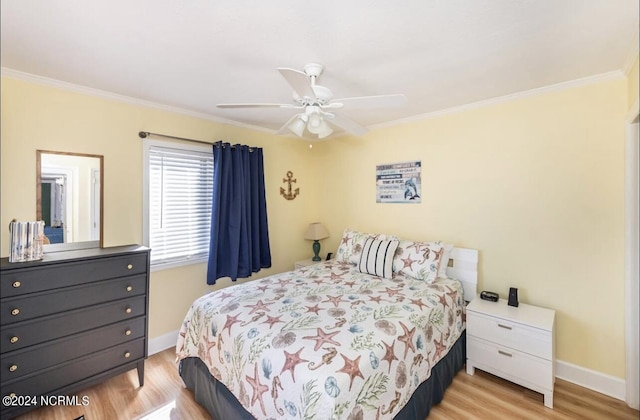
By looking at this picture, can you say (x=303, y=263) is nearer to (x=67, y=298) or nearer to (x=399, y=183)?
(x=399, y=183)

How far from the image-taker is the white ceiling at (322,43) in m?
1.34

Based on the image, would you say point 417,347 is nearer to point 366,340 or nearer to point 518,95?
point 366,340

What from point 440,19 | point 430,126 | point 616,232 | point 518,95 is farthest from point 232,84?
point 616,232

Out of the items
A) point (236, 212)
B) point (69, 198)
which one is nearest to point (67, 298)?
point (69, 198)

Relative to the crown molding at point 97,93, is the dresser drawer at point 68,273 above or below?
below

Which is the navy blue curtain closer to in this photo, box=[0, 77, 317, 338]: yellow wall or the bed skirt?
box=[0, 77, 317, 338]: yellow wall

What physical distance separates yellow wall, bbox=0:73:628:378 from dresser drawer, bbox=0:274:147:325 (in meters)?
0.56

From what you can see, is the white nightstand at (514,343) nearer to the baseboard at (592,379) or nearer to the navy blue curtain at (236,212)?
the baseboard at (592,379)

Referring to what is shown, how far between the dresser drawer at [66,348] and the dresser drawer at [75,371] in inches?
1.4

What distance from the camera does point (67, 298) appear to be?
1.82 meters

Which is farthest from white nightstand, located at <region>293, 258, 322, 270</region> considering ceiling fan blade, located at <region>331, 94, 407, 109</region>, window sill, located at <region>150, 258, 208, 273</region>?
ceiling fan blade, located at <region>331, 94, 407, 109</region>

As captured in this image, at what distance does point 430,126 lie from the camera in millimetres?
2947

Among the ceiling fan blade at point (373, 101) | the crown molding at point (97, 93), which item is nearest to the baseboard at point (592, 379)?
the ceiling fan blade at point (373, 101)

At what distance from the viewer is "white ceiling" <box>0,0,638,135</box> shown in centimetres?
134
